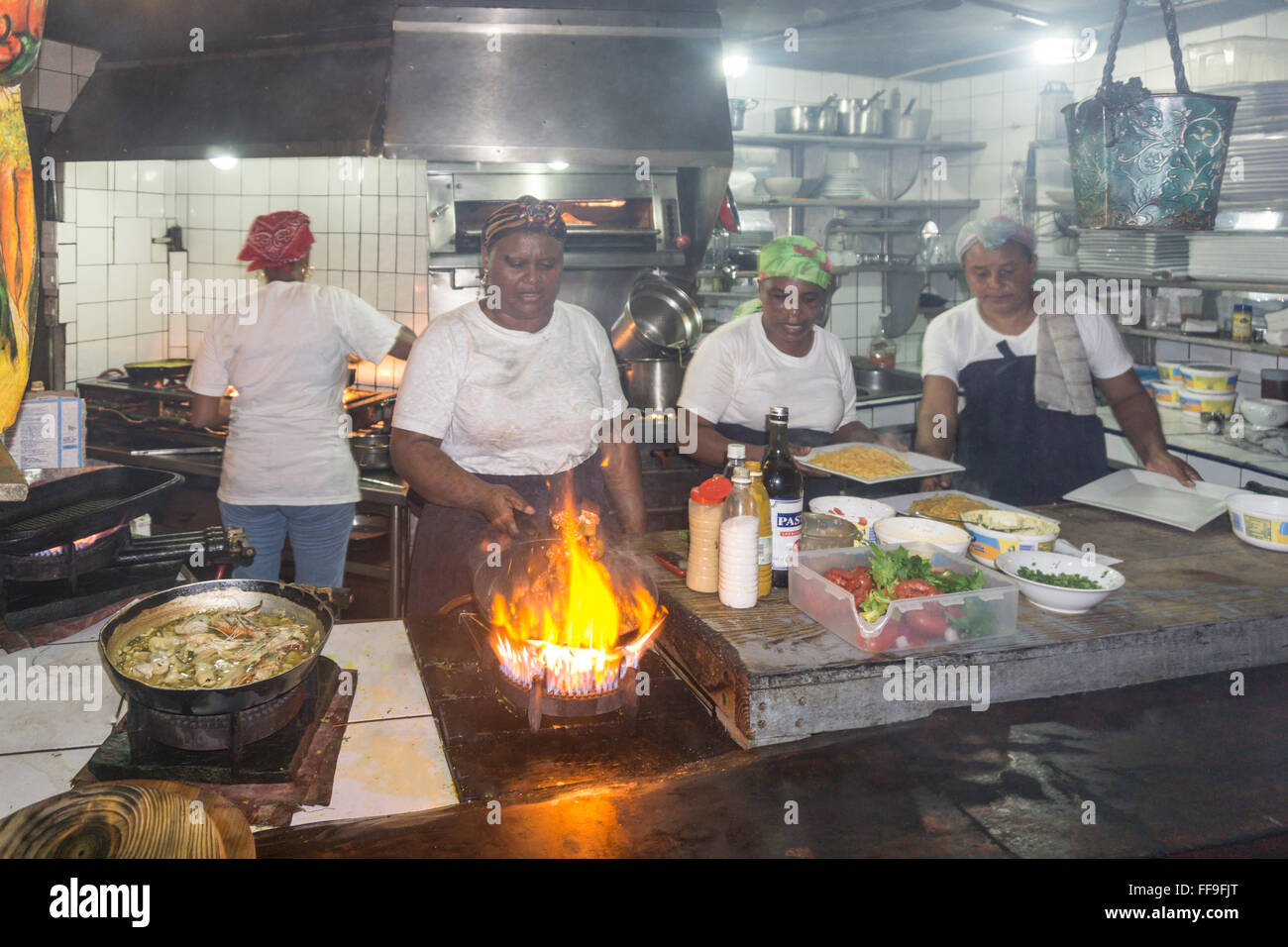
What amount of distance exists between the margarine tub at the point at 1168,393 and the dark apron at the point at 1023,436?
5.79 ft

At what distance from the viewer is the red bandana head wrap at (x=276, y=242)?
11.8 feet

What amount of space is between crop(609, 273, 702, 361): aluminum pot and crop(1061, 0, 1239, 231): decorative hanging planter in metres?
2.75

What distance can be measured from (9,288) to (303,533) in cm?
275

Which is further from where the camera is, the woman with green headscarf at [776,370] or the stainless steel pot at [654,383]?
the stainless steel pot at [654,383]

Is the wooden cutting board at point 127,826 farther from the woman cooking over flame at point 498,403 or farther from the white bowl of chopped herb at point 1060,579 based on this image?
the white bowl of chopped herb at point 1060,579

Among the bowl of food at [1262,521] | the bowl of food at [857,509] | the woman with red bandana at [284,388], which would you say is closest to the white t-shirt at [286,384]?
the woman with red bandana at [284,388]

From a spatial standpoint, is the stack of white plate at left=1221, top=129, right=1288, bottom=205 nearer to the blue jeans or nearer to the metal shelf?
the metal shelf

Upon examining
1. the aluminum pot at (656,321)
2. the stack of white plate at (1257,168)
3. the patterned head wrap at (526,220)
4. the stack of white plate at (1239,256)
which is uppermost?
the stack of white plate at (1257,168)

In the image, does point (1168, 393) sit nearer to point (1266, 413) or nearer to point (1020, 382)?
point (1266, 413)

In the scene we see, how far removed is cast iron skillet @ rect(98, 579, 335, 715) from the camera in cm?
149

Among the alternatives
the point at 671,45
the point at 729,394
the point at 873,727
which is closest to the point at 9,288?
the point at 873,727

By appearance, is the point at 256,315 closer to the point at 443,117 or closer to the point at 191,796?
the point at 443,117

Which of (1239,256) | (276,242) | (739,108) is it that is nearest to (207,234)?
(276,242)

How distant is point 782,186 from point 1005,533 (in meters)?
4.24
